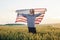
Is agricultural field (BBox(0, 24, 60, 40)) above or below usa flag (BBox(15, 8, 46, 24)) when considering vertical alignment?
below

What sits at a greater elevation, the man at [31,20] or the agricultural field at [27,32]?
the man at [31,20]

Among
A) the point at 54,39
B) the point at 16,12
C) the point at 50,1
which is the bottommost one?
the point at 54,39

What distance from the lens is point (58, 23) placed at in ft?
6.67

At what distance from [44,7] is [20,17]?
1.07 ft

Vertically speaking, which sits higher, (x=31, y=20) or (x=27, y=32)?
(x=31, y=20)

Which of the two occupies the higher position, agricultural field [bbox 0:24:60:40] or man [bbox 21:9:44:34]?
man [bbox 21:9:44:34]

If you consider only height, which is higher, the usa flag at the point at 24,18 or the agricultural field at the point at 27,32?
the usa flag at the point at 24,18

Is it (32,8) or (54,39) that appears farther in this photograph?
(32,8)

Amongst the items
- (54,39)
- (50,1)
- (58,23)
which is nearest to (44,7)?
(50,1)

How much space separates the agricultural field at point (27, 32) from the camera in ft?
6.59

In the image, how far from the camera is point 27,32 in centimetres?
210

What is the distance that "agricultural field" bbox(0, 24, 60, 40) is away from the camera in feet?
6.59

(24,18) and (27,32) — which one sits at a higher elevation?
(24,18)

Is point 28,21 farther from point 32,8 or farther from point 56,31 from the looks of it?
point 56,31
